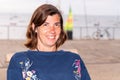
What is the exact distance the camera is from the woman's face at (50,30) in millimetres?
3514

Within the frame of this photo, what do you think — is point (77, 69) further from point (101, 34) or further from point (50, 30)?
point (101, 34)

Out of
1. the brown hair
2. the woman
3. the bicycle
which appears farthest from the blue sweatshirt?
the bicycle

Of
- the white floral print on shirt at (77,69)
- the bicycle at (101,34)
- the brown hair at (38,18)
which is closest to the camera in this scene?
the brown hair at (38,18)

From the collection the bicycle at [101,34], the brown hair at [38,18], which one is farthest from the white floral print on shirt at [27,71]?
the bicycle at [101,34]

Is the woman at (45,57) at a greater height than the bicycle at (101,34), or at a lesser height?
greater

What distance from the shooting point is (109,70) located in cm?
913

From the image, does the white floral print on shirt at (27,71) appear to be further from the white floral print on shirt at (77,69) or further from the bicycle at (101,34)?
the bicycle at (101,34)

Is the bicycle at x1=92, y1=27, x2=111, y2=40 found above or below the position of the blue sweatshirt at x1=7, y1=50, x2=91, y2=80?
below

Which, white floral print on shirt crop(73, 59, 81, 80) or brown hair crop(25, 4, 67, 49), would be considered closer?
brown hair crop(25, 4, 67, 49)

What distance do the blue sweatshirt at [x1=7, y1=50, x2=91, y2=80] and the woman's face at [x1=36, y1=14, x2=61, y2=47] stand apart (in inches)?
5.4

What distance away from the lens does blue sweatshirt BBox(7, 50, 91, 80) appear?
3541mm

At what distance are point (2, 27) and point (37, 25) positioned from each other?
1852 cm

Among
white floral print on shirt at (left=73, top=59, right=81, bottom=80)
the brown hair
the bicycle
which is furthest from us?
the bicycle

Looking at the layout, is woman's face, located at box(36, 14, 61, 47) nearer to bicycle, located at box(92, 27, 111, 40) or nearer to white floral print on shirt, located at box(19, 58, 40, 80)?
white floral print on shirt, located at box(19, 58, 40, 80)
